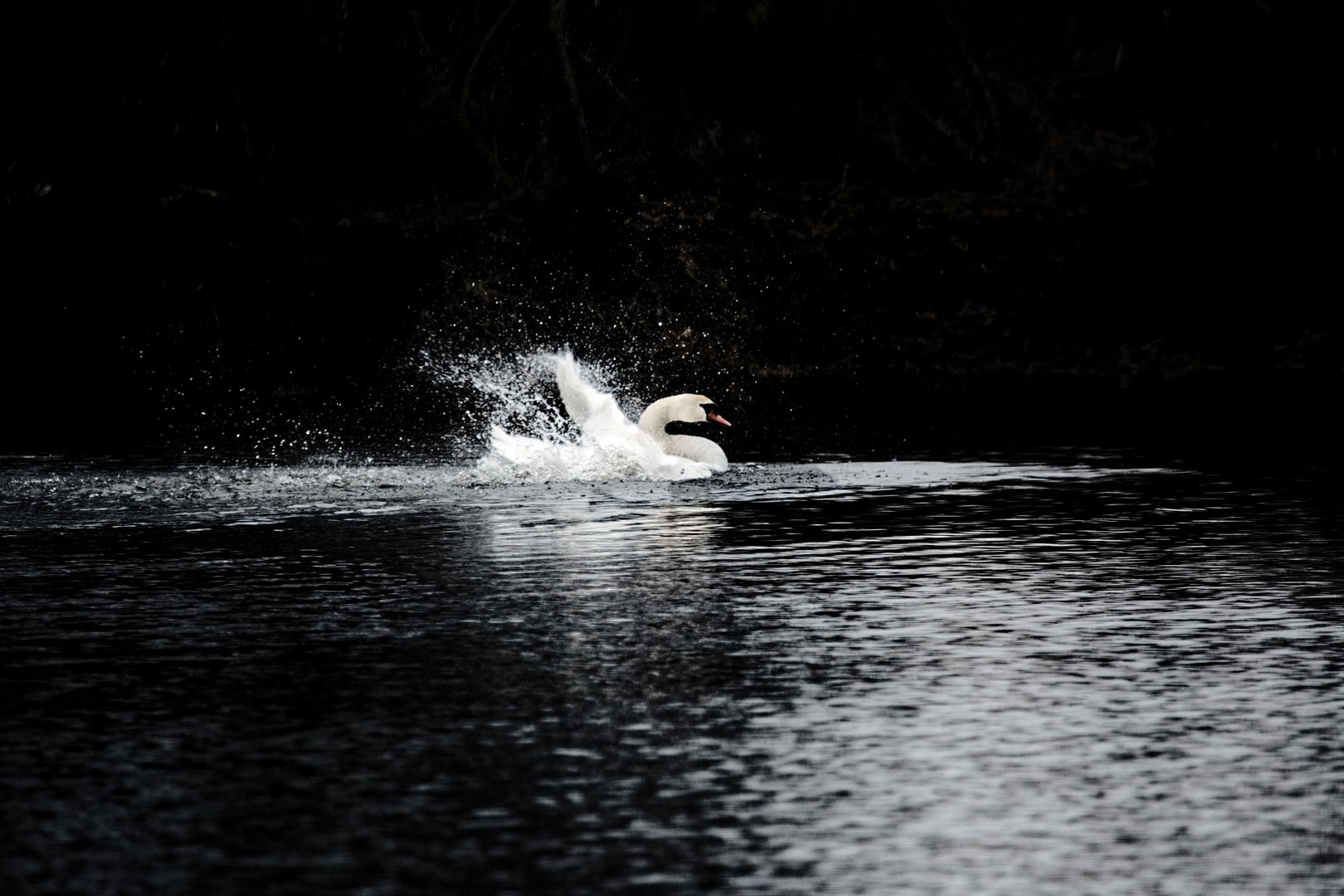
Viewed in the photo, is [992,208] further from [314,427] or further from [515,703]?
[515,703]

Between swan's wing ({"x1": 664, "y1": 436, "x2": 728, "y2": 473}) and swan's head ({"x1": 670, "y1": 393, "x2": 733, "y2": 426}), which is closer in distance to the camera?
swan's wing ({"x1": 664, "y1": 436, "x2": 728, "y2": 473})

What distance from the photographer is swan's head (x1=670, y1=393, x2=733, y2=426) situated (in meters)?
22.4

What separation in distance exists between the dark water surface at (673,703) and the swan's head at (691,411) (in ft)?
13.5

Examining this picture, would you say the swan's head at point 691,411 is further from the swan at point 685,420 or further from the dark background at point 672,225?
the dark background at point 672,225

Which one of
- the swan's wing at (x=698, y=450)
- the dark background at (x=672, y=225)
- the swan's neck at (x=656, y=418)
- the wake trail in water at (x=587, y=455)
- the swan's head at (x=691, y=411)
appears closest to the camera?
the wake trail in water at (x=587, y=455)

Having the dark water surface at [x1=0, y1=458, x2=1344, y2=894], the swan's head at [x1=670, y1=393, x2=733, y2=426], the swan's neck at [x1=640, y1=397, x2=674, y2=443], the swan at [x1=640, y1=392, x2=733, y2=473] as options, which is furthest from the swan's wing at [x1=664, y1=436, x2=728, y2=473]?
the dark water surface at [x1=0, y1=458, x2=1344, y2=894]

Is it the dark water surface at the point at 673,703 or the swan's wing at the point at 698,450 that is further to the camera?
the swan's wing at the point at 698,450

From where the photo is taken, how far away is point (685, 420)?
22391 mm

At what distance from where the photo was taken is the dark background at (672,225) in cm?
3941

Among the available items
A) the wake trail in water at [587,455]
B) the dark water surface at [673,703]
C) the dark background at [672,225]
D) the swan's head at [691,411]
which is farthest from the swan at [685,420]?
the dark background at [672,225]

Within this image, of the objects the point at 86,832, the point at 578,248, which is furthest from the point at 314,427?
the point at 86,832

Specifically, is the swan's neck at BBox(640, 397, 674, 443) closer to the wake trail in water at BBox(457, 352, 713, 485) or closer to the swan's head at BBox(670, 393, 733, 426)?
the swan's head at BBox(670, 393, 733, 426)

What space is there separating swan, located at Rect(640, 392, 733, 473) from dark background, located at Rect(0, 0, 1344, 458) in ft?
47.4

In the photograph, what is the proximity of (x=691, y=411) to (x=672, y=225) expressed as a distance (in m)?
19.5
